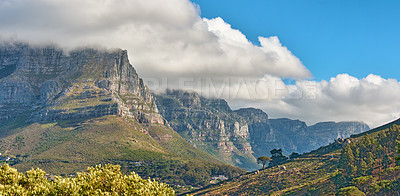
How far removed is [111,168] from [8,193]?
68.8ft

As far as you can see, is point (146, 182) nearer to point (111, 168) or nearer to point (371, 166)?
point (111, 168)

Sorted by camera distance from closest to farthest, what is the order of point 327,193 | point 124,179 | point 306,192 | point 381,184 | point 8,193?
point 8,193, point 124,179, point 381,184, point 327,193, point 306,192

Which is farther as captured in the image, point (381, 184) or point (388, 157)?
point (388, 157)

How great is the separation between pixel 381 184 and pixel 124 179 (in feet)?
424

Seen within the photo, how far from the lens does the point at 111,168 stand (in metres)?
77.0

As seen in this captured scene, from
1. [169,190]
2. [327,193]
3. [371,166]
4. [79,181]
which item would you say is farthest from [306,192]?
[79,181]

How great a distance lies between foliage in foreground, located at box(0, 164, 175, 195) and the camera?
65.3 metres

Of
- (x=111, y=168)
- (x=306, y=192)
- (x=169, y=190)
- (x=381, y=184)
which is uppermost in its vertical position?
(x=111, y=168)

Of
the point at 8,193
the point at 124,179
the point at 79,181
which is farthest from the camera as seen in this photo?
the point at 124,179

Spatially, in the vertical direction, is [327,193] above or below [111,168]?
below

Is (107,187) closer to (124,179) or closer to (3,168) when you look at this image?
(124,179)

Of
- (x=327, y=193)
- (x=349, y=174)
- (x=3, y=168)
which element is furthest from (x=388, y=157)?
(x=3, y=168)

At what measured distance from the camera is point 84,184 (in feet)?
220

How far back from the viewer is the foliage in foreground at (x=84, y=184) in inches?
2571
